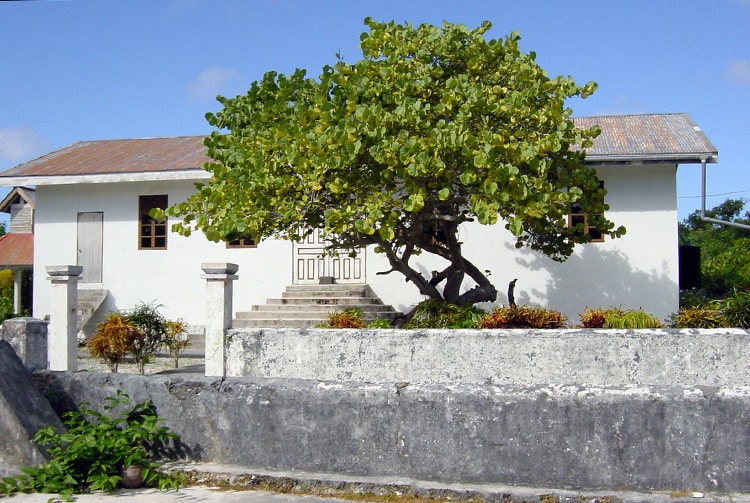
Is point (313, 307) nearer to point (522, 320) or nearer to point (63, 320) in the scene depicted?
point (63, 320)

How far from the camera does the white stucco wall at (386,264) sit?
46.3 ft

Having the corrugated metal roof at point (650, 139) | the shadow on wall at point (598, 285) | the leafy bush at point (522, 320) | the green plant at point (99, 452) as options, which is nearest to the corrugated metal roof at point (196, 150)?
the corrugated metal roof at point (650, 139)

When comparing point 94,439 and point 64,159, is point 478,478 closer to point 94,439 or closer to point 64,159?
point 94,439

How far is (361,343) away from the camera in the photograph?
350 inches

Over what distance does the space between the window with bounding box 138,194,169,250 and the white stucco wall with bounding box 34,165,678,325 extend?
0.13 metres

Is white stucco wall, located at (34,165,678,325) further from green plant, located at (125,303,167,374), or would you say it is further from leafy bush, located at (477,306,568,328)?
leafy bush, located at (477,306,568,328)

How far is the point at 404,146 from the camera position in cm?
943

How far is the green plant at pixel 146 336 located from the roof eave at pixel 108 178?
3.69m

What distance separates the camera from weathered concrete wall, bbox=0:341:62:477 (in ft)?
17.8

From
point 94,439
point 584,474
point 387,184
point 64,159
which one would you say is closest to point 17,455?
point 94,439

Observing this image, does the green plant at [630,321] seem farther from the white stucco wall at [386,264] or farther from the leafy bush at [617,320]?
the white stucco wall at [386,264]

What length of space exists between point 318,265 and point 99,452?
999 centimetres

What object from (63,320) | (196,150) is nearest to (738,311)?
(63,320)

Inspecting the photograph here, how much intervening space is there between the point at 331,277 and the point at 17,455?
9995mm
